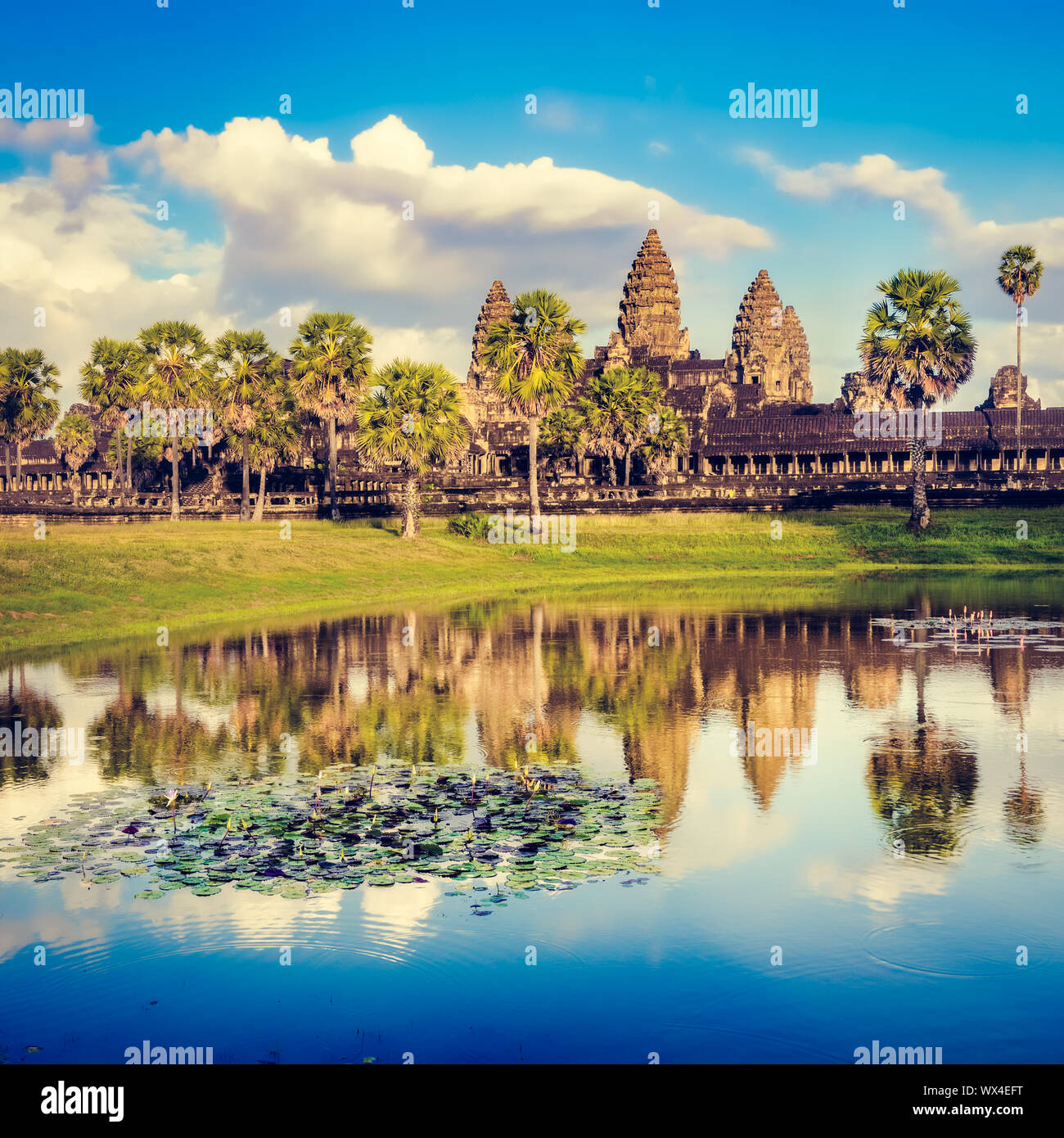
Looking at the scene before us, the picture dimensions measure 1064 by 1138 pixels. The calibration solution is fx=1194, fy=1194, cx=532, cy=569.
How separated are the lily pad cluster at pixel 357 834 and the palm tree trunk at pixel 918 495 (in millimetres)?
57569

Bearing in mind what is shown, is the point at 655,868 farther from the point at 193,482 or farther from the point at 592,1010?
the point at 193,482

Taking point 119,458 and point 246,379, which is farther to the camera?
point 119,458

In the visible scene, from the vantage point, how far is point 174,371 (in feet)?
265

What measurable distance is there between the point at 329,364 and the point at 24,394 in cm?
4165

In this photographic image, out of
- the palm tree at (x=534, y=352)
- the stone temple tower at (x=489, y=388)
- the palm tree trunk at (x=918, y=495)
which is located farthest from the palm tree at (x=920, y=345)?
the stone temple tower at (x=489, y=388)

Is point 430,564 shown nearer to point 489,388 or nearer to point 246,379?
point 246,379

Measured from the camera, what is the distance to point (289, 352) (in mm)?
75875

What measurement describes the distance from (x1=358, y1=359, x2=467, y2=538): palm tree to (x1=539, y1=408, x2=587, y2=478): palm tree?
29.7 m

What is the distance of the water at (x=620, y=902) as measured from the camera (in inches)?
380

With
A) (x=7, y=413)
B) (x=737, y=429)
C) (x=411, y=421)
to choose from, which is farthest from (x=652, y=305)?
(x=411, y=421)

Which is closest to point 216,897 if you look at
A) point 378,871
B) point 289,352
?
point 378,871

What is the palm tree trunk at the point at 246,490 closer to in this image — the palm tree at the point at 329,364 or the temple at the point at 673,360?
the palm tree at the point at 329,364
